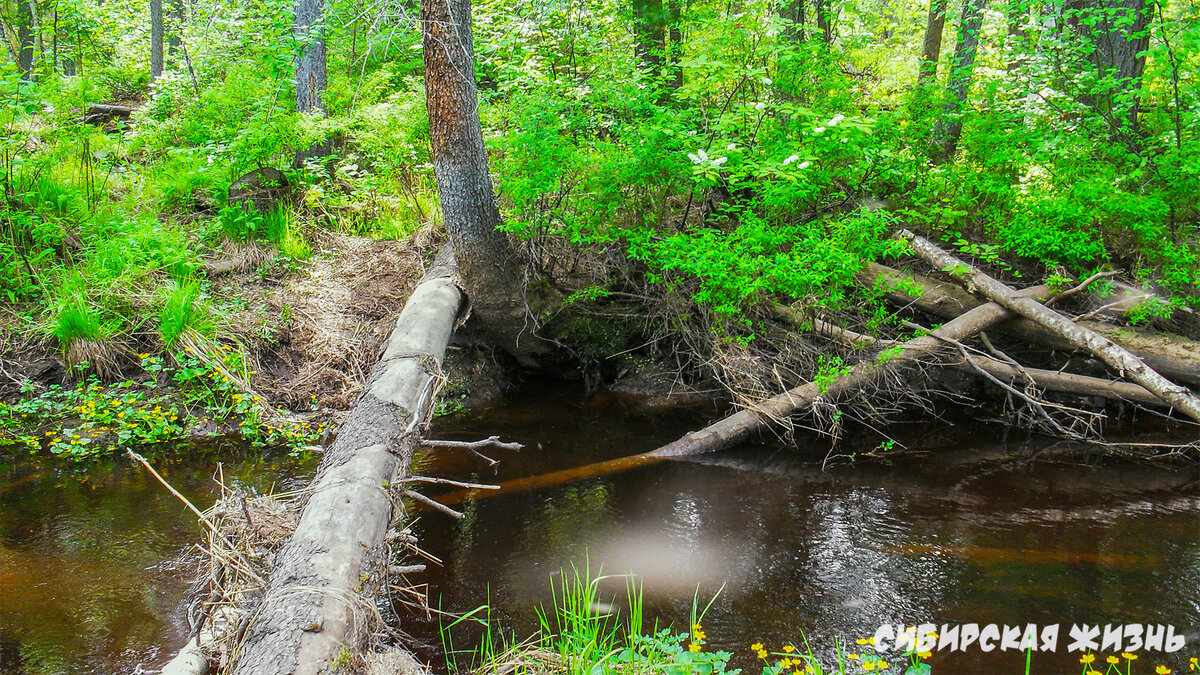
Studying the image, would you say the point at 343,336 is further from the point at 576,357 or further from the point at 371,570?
the point at 371,570

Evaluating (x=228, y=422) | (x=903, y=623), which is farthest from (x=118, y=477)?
(x=903, y=623)

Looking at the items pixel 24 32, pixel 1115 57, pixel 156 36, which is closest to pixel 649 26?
pixel 1115 57

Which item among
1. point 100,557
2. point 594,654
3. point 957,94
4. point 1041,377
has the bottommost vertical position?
point 100,557

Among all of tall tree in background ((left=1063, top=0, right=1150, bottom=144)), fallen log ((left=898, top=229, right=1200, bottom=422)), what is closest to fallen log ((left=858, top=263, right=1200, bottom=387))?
fallen log ((left=898, top=229, right=1200, bottom=422))

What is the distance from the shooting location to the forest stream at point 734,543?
3662 mm

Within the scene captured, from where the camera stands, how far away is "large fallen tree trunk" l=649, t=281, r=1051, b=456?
5809mm

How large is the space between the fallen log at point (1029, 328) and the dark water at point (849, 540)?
98 cm

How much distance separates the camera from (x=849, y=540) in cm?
449

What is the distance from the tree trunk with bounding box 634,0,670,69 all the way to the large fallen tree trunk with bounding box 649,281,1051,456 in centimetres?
427

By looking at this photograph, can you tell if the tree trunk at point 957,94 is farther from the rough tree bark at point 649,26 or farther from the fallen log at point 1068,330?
the rough tree bark at point 649,26

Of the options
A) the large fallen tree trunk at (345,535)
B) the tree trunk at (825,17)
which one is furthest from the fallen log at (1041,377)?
the large fallen tree trunk at (345,535)

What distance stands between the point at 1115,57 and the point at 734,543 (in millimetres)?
6507

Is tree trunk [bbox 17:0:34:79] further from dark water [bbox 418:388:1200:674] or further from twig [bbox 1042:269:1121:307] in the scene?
twig [bbox 1042:269:1121:307]

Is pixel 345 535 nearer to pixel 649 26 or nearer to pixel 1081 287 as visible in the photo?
pixel 1081 287
